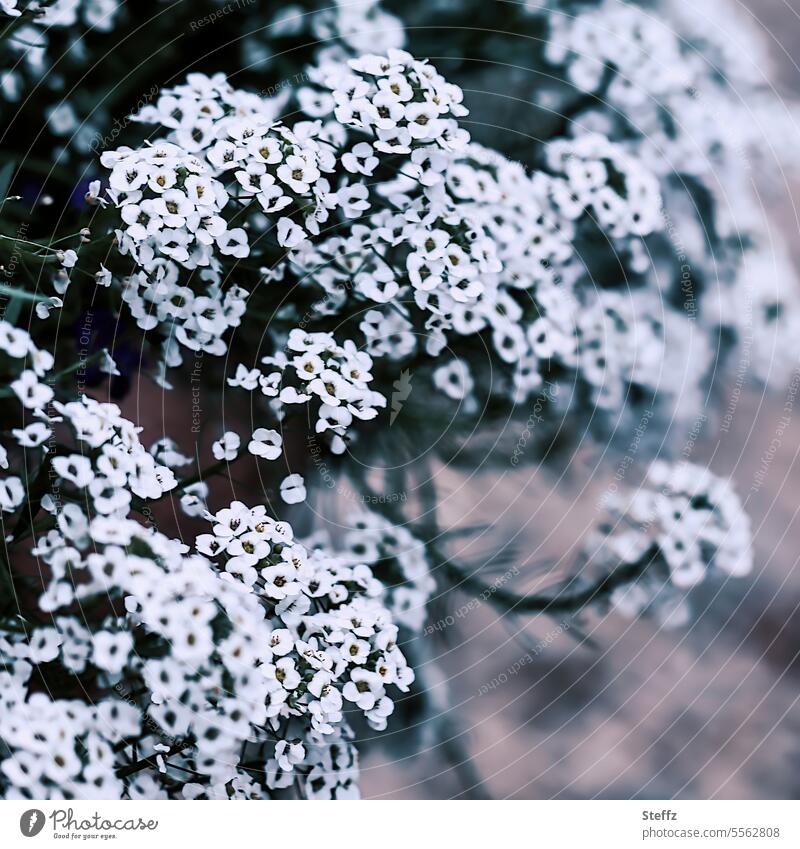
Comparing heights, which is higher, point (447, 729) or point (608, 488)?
point (608, 488)

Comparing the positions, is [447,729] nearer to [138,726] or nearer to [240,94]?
[138,726]

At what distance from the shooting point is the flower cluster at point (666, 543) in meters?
0.43

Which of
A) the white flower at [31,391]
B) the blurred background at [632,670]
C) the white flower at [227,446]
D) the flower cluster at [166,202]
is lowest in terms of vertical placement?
the blurred background at [632,670]

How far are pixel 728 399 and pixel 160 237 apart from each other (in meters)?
0.33

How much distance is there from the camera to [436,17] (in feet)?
1.38

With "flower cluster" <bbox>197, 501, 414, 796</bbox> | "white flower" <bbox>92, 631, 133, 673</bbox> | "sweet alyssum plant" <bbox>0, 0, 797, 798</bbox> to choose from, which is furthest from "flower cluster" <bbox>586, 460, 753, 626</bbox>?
"white flower" <bbox>92, 631, 133, 673</bbox>

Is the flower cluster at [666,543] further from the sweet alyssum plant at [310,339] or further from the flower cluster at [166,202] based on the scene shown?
the flower cluster at [166,202]

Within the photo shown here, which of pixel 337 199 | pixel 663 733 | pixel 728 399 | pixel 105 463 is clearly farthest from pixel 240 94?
pixel 663 733

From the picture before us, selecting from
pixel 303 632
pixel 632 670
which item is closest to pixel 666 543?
pixel 632 670

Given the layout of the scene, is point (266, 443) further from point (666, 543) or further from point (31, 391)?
point (666, 543)

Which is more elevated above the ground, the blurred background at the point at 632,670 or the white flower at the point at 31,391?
the white flower at the point at 31,391

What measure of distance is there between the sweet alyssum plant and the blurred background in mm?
17

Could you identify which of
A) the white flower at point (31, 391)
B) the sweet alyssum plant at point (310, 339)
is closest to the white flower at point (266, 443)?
the sweet alyssum plant at point (310, 339)

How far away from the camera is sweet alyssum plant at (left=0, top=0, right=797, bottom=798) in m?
0.36
